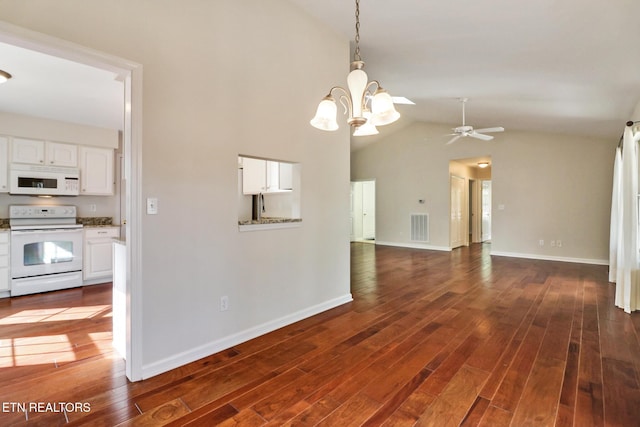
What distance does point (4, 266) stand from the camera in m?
4.06

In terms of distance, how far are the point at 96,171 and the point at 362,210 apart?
7.72 m

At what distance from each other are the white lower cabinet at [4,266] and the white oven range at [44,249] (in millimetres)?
48

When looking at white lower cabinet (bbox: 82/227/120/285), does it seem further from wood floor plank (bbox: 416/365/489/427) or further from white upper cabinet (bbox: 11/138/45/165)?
wood floor plank (bbox: 416/365/489/427)

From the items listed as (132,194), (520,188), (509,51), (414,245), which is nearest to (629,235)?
(509,51)

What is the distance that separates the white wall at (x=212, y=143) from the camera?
6.93 feet

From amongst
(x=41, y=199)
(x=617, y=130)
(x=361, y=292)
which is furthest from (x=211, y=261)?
(x=617, y=130)

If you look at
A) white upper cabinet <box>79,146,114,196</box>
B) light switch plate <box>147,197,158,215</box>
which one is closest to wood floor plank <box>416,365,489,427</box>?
light switch plate <box>147,197,158,215</box>

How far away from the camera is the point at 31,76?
3129 millimetres

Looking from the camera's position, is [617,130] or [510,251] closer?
[617,130]

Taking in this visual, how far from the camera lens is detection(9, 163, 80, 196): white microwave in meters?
4.30

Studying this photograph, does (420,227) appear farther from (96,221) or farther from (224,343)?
(96,221)

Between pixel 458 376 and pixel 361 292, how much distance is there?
2.20m

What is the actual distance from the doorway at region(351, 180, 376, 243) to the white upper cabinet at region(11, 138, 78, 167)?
7664mm

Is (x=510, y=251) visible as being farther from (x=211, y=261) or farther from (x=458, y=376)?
(x=211, y=261)
